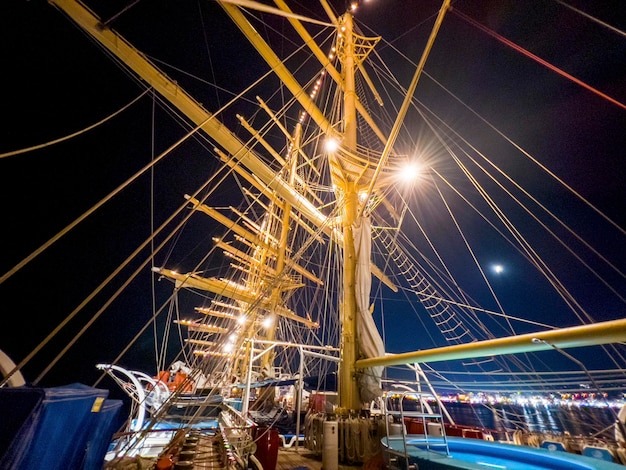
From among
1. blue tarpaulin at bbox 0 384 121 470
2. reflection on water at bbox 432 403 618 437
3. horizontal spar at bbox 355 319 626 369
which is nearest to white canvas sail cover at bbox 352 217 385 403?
horizontal spar at bbox 355 319 626 369

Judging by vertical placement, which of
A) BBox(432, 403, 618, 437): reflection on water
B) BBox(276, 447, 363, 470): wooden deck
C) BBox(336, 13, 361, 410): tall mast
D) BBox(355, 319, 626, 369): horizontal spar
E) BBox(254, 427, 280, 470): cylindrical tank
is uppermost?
BBox(336, 13, 361, 410): tall mast

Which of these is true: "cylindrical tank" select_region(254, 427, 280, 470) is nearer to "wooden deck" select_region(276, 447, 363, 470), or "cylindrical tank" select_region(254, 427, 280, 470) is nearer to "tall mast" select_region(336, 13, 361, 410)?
"wooden deck" select_region(276, 447, 363, 470)

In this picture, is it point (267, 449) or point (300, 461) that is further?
point (300, 461)

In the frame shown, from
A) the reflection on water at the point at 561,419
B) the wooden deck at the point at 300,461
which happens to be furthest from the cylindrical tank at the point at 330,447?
the reflection on water at the point at 561,419

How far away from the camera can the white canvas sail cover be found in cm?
456

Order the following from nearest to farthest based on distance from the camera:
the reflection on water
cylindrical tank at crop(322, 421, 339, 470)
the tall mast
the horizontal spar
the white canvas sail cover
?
the horizontal spar
the reflection on water
cylindrical tank at crop(322, 421, 339, 470)
the white canvas sail cover
the tall mast

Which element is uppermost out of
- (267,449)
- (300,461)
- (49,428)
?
(49,428)

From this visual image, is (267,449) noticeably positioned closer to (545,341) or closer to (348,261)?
(348,261)

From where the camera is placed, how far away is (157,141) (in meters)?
16.9

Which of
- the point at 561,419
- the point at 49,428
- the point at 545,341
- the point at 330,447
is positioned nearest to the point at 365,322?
the point at 330,447

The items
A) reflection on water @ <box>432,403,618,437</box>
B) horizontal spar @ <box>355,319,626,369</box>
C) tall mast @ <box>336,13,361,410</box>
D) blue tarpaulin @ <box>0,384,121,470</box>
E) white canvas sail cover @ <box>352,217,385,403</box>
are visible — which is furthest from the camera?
tall mast @ <box>336,13,361,410</box>

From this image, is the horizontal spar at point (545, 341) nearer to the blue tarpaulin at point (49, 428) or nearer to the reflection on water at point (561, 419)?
the reflection on water at point (561, 419)

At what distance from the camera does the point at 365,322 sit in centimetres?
493

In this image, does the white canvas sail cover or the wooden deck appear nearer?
the wooden deck
